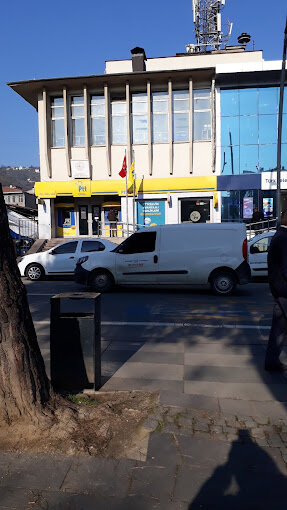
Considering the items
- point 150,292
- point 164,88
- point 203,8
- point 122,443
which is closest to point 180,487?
point 122,443

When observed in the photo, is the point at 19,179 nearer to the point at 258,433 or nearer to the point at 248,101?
the point at 248,101

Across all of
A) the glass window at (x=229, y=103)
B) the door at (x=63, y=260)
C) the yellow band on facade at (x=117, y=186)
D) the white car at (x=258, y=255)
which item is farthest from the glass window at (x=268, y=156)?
the door at (x=63, y=260)

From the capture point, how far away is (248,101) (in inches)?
880

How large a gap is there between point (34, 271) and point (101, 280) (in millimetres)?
4084

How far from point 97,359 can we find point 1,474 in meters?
1.50

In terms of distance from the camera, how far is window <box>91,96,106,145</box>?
23656mm

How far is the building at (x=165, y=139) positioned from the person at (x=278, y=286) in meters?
18.6

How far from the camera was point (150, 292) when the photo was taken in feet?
35.4

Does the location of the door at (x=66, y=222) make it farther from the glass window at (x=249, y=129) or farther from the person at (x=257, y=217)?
the glass window at (x=249, y=129)

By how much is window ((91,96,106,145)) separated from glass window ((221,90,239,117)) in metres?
7.24

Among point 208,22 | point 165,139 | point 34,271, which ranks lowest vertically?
point 34,271

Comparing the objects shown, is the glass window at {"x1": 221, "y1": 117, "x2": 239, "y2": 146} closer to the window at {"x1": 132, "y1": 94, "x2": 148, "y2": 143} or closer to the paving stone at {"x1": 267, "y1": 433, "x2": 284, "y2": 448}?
the window at {"x1": 132, "y1": 94, "x2": 148, "y2": 143}

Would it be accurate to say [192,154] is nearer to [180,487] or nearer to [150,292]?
[150,292]

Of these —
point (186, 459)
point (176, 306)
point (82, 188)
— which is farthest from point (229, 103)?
point (186, 459)
